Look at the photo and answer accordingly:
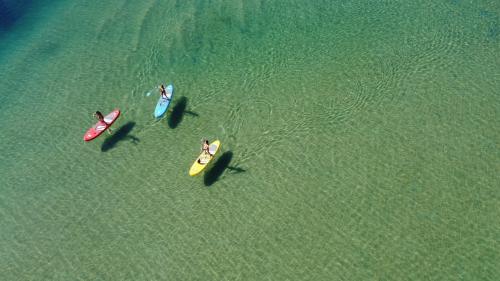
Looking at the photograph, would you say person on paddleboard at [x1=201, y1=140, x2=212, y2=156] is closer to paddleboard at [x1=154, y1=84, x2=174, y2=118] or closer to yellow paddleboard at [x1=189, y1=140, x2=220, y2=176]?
yellow paddleboard at [x1=189, y1=140, x2=220, y2=176]

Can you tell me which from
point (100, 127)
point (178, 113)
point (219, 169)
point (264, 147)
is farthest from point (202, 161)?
point (100, 127)

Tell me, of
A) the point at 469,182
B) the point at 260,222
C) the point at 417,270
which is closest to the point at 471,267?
the point at 417,270

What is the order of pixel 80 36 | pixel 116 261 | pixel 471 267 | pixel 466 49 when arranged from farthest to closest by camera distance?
pixel 80 36, pixel 466 49, pixel 116 261, pixel 471 267

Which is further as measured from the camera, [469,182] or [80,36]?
[80,36]

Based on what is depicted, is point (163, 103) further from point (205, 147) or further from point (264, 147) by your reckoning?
point (264, 147)

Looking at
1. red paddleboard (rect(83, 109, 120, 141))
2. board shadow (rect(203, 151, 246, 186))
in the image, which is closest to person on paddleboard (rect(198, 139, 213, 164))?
board shadow (rect(203, 151, 246, 186))

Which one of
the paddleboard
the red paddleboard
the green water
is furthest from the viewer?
the paddleboard

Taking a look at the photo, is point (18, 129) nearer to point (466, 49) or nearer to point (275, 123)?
point (275, 123)
